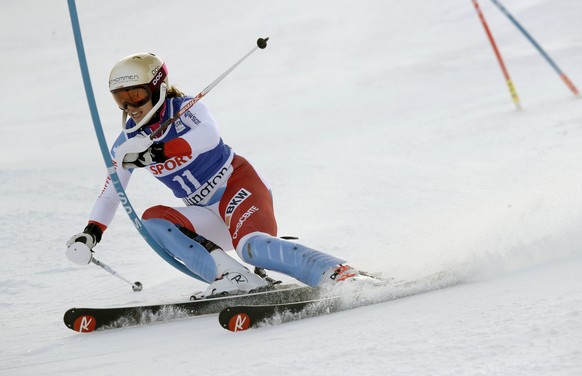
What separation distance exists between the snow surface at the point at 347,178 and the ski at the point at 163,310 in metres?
0.08

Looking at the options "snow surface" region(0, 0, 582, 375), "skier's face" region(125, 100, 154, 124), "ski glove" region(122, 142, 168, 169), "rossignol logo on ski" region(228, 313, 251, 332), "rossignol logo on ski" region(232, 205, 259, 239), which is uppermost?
"skier's face" region(125, 100, 154, 124)

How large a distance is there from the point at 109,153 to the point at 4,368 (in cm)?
122

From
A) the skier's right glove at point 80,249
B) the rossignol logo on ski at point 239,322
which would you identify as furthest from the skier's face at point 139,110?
the rossignol logo on ski at point 239,322

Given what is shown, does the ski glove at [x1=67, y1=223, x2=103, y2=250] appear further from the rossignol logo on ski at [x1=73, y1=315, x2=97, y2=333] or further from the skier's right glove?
the rossignol logo on ski at [x1=73, y1=315, x2=97, y2=333]

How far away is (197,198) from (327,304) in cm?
125

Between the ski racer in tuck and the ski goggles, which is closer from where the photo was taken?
the ski racer in tuck

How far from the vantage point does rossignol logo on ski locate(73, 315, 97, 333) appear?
3848 millimetres

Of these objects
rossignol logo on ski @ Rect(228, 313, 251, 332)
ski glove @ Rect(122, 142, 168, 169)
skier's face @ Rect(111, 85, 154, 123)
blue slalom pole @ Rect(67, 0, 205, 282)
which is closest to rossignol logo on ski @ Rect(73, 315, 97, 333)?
blue slalom pole @ Rect(67, 0, 205, 282)

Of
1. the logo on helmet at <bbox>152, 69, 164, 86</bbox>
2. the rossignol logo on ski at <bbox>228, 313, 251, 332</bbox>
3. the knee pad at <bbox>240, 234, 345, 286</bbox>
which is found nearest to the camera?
the rossignol logo on ski at <bbox>228, 313, 251, 332</bbox>

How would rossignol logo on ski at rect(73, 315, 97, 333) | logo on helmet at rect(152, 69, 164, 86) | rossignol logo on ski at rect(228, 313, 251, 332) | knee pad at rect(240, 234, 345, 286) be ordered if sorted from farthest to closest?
logo on helmet at rect(152, 69, 164, 86) → rossignol logo on ski at rect(73, 315, 97, 333) → knee pad at rect(240, 234, 345, 286) → rossignol logo on ski at rect(228, 313, 251, 332)

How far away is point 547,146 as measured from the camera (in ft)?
26.1

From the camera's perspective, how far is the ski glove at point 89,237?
419 cm

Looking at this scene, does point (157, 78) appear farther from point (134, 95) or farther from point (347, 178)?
point (347, 178)

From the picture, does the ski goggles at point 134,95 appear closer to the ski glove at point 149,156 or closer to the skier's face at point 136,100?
the skier's face at point 136,100
